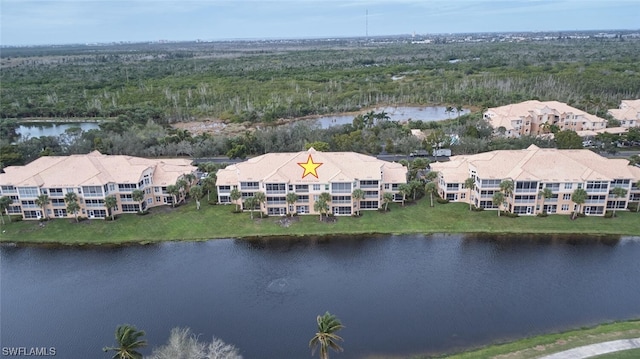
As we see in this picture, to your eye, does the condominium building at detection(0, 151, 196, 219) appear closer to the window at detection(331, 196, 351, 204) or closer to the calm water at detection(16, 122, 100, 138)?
the window at detection(331, 196, 351, 204)

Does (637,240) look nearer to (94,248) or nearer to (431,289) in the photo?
(431,289)

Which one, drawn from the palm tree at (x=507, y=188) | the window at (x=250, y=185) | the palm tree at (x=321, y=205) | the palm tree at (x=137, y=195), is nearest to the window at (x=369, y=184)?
the palm tree at (x=321, y=205)

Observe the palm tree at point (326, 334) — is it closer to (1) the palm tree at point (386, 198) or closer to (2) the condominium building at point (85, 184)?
(1) the palm tree at point (386, 198)

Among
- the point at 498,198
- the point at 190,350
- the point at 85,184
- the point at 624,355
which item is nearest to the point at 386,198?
the point at 498,198

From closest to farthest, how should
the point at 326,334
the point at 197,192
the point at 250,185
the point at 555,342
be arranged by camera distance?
the point at 326,334 → the point at 555,342 → the point at 250,185 → the point at 197,192

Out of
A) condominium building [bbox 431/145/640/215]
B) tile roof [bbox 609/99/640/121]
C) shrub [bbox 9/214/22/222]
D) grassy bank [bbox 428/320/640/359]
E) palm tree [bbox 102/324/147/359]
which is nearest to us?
palm tree [bbox 102/324/147/359]

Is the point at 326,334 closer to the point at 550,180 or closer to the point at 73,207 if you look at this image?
the point at 550,180

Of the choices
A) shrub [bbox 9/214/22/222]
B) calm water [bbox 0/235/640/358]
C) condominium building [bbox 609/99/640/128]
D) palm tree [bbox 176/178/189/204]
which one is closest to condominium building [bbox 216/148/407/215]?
palm tree [bbox 176/178/189/204]
